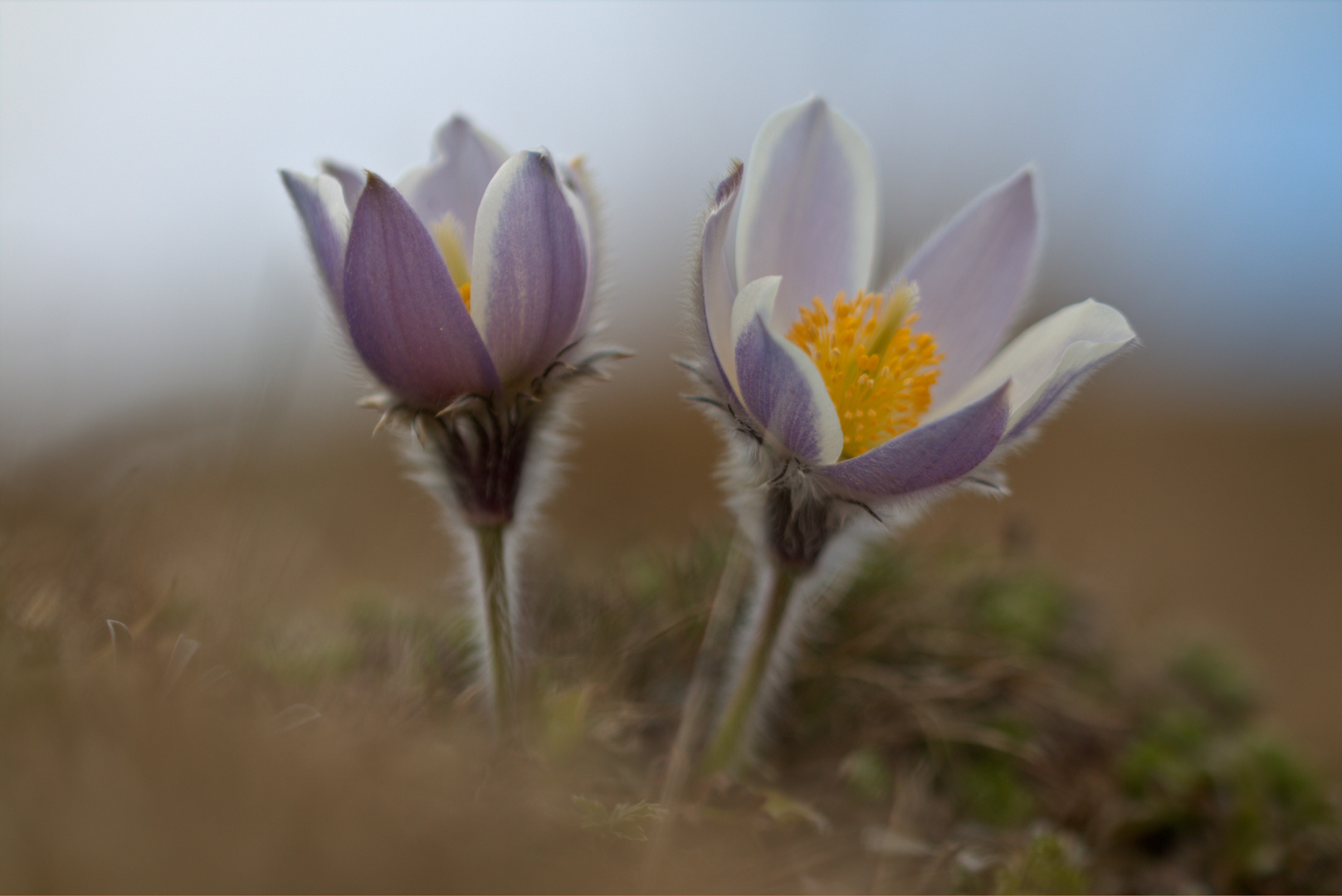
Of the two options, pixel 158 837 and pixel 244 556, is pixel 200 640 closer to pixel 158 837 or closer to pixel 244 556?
pixel 244 556

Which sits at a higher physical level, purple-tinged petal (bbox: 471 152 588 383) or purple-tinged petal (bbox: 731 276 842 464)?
purple-tinged petal (bbox: 471 152 588 383)

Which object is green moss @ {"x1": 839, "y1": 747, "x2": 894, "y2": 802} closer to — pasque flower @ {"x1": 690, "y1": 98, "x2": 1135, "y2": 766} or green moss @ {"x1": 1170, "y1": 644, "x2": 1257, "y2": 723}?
pasque flower @ {"x1": 690, "y1": 98, "x2": 1135, "y2": 766}

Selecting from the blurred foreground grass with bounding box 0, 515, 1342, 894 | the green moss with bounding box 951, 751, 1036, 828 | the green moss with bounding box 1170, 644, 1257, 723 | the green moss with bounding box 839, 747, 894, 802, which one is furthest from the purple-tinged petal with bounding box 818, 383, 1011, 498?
the green moss with bounding box 1170, 644, 1257, 723

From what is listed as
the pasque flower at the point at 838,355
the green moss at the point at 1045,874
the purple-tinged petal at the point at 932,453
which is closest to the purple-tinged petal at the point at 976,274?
the pasque flower at the point at 838,355

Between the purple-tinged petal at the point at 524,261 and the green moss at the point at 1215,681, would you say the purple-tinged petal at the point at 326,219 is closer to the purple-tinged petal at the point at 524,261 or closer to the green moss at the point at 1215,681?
the purple-tinged petal at the point at 524,261

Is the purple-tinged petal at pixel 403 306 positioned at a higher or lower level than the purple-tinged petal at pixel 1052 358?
higher

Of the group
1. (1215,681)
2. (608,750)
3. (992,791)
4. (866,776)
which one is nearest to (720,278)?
(608,750)
